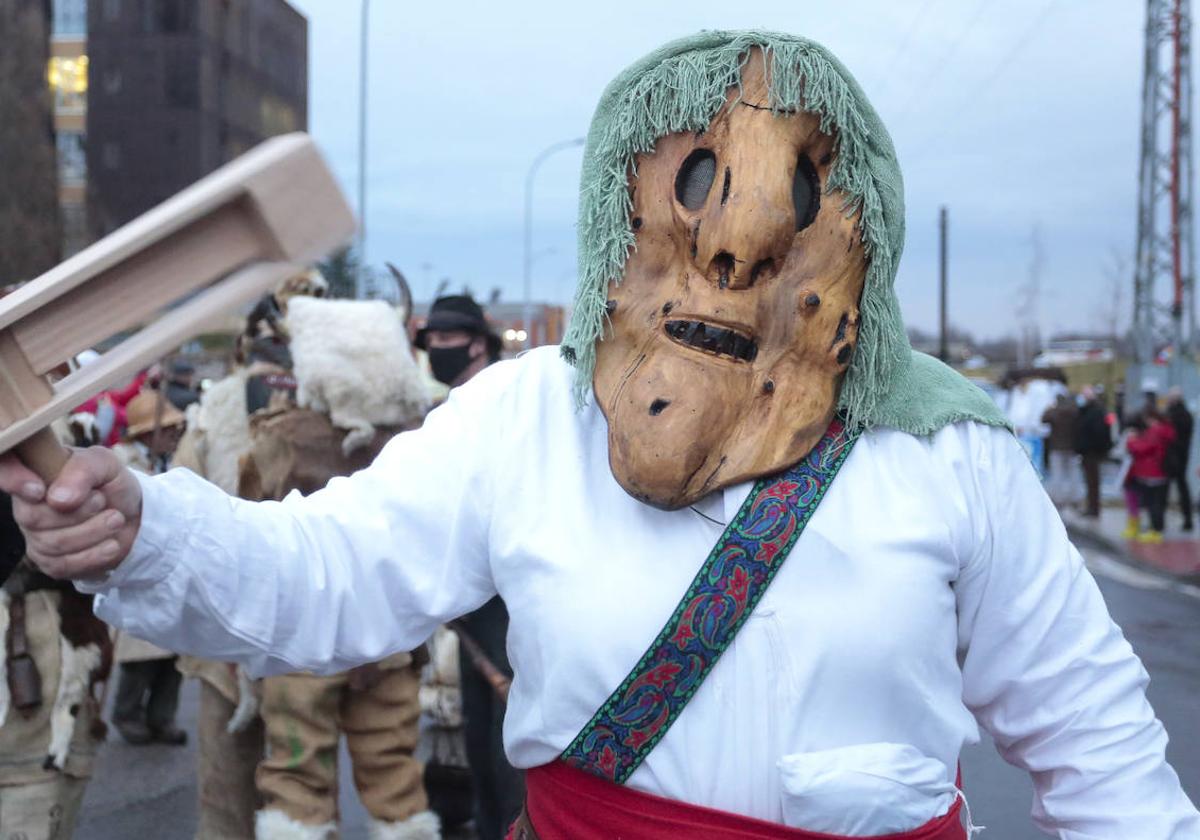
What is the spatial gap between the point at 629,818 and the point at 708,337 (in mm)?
716

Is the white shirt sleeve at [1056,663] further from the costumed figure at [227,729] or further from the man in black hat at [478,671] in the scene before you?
the costumed figure at [227,729]

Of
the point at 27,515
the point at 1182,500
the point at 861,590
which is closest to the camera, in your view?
the point at 27,515

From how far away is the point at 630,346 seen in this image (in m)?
2.09

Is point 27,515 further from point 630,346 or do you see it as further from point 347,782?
point 347,782

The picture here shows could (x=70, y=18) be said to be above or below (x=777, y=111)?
above

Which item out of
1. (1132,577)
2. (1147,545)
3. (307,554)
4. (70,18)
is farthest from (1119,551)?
(70,18)

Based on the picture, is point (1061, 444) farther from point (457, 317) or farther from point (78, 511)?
point (78, 511)

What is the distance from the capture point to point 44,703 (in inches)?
146

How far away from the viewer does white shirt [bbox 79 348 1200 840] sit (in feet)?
6.22

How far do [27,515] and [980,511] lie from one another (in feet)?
4.38

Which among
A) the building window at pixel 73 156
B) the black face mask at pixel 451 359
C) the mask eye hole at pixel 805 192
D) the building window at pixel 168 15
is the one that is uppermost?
the building window at pixel 168 15

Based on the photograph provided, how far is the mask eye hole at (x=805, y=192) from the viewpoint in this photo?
2.11 metres

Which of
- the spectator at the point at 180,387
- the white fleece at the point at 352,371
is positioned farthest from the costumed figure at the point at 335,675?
the spectator at the point at 180,387

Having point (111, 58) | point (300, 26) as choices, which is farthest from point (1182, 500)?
point (111, 58)
